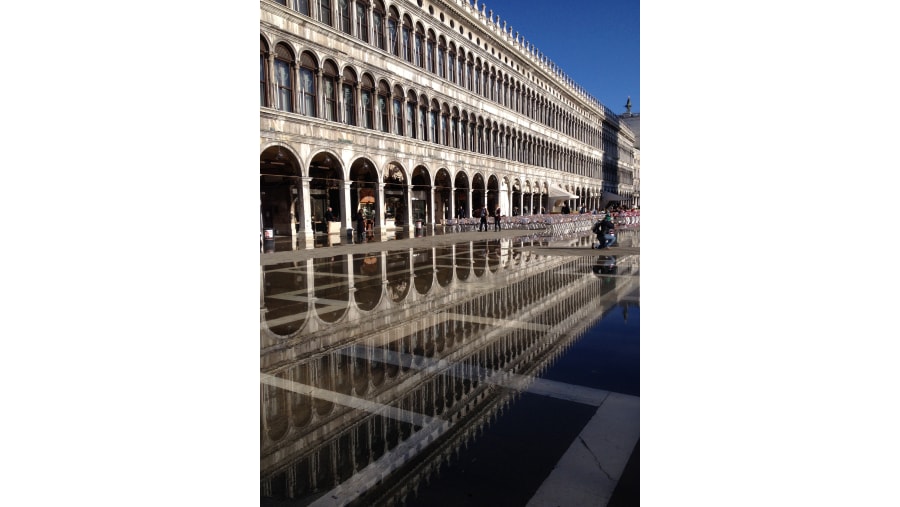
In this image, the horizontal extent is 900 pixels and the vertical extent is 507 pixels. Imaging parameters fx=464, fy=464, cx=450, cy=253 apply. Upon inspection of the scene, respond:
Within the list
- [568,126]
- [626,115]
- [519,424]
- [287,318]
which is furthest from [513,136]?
[626,115]

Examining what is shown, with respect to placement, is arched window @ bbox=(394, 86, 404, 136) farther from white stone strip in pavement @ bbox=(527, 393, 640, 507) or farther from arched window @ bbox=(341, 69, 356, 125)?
white stone strip in pavement @ bbox=(527, 393, 640, 507)

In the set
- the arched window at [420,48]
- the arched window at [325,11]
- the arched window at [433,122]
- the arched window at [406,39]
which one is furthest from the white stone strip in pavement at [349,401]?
the arched window at [420,48]

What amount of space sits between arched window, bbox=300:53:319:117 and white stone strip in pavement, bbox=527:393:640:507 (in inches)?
786

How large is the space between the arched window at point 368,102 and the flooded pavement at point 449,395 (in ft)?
58.0

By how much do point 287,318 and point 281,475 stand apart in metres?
3.95

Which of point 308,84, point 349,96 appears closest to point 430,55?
point 349,96

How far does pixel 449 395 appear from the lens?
12.0 ft

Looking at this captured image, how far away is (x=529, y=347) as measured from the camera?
488cm

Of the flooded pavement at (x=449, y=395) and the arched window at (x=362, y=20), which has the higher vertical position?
the arched window at (x=362, y=20)

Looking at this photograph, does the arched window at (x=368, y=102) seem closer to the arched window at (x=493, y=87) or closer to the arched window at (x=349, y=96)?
the arched window at (x=349, y=96)

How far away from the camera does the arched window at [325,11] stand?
21.1 metres

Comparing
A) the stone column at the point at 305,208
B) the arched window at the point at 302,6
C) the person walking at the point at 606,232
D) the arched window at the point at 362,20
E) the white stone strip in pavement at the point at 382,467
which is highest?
the arched window at the point at 362,20

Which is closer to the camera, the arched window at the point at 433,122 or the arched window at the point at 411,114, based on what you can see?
the arched window at the point at 411,114
